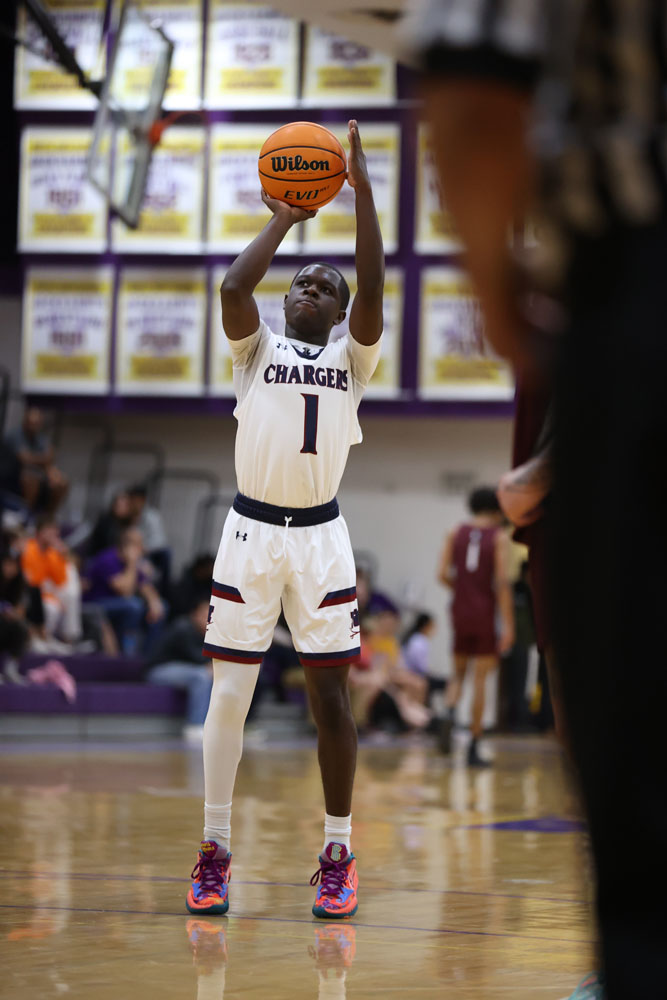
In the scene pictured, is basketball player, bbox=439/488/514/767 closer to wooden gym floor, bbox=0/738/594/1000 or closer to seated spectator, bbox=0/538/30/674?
wooden gym floor, bbox=0/738/594/1000

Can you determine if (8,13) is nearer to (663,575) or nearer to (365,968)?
(365,968)

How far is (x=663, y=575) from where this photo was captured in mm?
1290

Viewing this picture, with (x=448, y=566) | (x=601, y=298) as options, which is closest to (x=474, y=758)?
(x=448, y=566)

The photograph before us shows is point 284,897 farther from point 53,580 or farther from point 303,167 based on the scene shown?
point 53,580

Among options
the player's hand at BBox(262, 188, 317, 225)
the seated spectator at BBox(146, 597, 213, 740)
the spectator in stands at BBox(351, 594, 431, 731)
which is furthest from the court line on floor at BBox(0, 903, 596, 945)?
the spectator in stands at BBox(351, 594, 431, 731)

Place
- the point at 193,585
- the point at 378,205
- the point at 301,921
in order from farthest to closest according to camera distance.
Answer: the point at 378,205 < the point at 193,585 < the point at 301,921

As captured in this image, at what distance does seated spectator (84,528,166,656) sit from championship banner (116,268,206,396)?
2.48m

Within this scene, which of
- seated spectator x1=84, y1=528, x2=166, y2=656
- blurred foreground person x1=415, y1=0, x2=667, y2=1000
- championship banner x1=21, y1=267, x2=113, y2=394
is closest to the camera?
blurred foreground person x1=415, y1=0, x2=667, y2=1000

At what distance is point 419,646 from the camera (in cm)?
1433

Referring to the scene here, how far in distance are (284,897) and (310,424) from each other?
4.70ft

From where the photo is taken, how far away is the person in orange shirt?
12.3m

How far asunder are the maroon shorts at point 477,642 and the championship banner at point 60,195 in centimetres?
741

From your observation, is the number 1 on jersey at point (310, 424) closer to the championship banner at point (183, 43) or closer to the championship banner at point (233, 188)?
the championship banner at point (233, 188)

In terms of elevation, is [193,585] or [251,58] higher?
[251,58]
